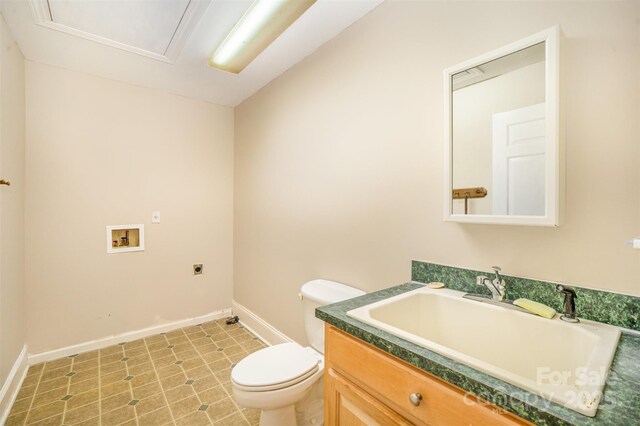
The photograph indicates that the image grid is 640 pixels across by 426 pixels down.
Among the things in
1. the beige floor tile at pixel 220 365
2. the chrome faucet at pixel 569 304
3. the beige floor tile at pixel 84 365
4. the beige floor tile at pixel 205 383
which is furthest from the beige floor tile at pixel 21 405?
the chrome faucet at pixel 569 304

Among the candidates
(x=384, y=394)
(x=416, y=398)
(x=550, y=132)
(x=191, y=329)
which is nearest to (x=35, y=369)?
(x=191, y=329)

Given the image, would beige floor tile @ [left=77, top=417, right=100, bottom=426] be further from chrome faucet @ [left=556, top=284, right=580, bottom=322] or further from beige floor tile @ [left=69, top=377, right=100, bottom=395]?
chrome faucet @ [left=556, top=284, right=580, bottom=322]

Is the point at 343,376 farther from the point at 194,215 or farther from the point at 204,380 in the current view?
the point at 194,215

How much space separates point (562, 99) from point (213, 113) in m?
3.02

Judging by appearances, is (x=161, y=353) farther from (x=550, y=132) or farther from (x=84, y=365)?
(x=550, y=132)

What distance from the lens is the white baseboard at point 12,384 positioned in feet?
5.60

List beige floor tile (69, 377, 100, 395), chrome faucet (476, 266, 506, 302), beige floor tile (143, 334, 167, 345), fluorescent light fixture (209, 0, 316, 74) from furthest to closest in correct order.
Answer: beige floor tile (143, 334, 167, 345) → beige floor tile (69, 377, 100, 395) → fluorescent light fixture (209, 0, 316, 74) → chrome faucet (476, 266, 506, 302)

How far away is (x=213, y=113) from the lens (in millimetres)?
3152

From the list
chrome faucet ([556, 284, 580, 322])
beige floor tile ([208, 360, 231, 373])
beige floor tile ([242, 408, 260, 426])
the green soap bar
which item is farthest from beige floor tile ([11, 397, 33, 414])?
chrome faucet ([556, 284, 580, 322])

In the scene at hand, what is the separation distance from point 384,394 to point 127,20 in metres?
2.46

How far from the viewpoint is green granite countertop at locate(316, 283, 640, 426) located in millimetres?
543

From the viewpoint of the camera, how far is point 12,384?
1.90 metres

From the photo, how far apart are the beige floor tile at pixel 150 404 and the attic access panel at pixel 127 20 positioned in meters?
2.42

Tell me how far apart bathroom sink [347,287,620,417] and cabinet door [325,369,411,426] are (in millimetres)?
230
